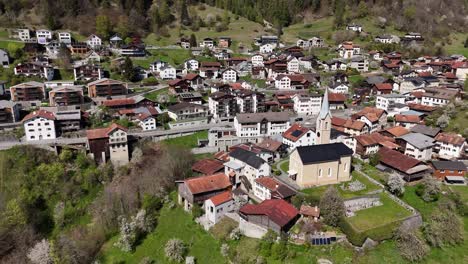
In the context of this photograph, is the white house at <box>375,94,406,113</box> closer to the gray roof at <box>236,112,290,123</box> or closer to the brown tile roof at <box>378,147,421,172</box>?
the brown tile roof at <box>378,147,421,172</box>

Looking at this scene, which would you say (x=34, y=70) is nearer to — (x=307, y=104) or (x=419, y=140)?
(x=307, y=104)

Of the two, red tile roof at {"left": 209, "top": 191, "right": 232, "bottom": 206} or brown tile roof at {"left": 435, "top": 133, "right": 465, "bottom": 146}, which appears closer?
red tile roof at {"left": 209, "top": 191, "right": 232, "bottom": 206}

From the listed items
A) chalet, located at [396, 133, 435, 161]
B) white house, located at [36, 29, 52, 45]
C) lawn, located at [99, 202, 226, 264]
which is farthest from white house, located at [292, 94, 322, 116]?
white house, located at [36, 29, 52, 45]

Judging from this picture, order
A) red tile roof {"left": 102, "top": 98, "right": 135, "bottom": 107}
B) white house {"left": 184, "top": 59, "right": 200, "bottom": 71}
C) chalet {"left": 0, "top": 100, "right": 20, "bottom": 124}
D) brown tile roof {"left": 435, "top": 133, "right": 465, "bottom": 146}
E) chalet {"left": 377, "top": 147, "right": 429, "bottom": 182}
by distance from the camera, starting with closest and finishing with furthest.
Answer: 1. chalet {"left": 377, "top": 147, "right": 429, "bottom": 182}
2. brown tile roof {"left": 435, "top": 133, "right": 465, "bottom": 146}
3. chalet {"left": 0, "top": 100, "right": 20, "bottom": 124}
4. red tile roof {"left": 102, "top": 98, "right": 135, "bottom": 107}
5. white house {"left": 184, "top": 59, "right": 200, "bottom": 71}

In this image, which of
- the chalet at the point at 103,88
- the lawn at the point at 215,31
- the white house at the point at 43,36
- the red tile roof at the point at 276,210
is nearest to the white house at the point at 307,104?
the red tile roof at the point at 276,210

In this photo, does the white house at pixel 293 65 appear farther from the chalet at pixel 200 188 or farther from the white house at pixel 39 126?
the white house at pixel 39 126

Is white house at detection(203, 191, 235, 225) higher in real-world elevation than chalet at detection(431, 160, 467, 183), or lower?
lower

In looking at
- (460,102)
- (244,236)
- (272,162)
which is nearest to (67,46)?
(272,162)
